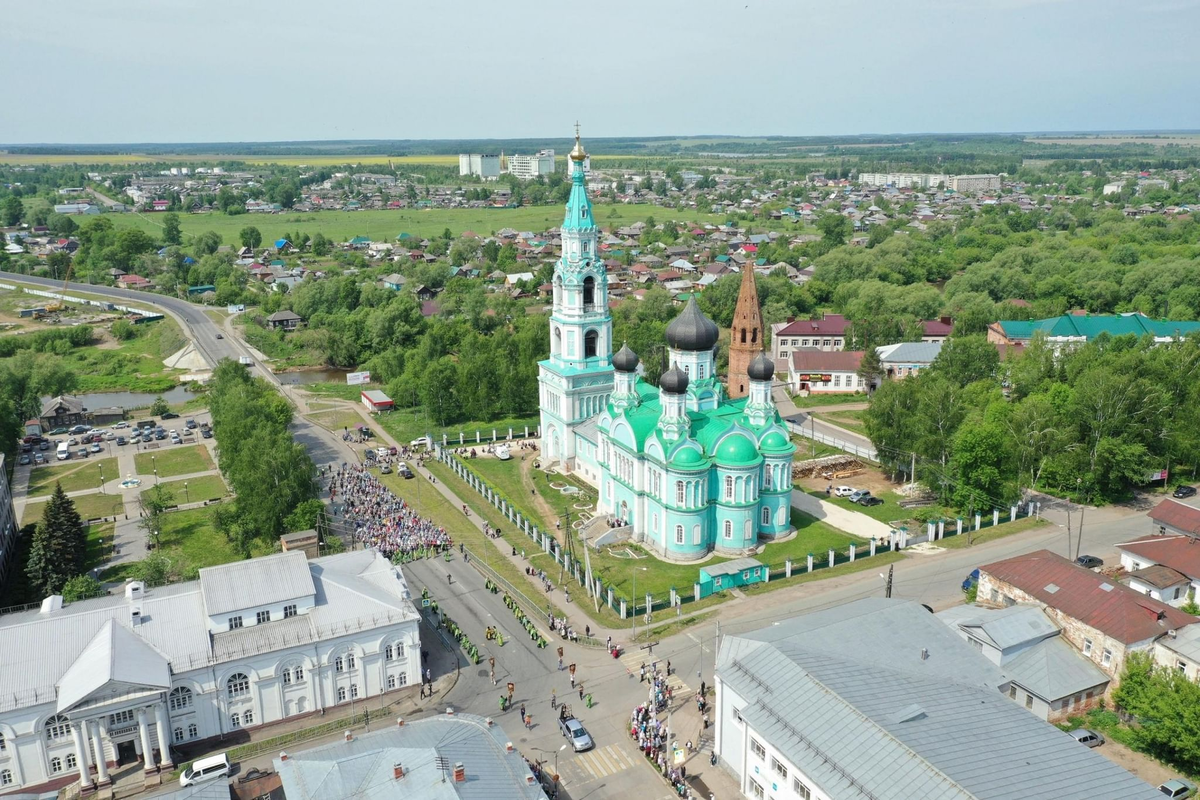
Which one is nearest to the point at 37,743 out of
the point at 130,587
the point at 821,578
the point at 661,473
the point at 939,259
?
the point at 130,587

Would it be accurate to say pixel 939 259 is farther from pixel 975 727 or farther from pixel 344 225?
pixel 344 225

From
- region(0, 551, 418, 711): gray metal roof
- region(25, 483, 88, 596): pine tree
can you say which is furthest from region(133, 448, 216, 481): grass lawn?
region(0, 551, 418, 711): gray metal roof

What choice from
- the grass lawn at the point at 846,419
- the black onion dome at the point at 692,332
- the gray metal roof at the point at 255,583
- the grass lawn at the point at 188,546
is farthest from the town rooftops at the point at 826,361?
the gray metal roof at the point at 255,583

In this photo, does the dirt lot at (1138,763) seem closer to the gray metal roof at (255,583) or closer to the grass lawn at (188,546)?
the gray metal roof at (255,583)

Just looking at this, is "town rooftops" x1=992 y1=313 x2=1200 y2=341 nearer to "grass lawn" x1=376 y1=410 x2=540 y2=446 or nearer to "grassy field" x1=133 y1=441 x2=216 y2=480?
"grass lawn" x1=376 y1=410 x2=540 y2=446

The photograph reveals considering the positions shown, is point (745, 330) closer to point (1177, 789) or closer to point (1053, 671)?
point (1053, 671)
